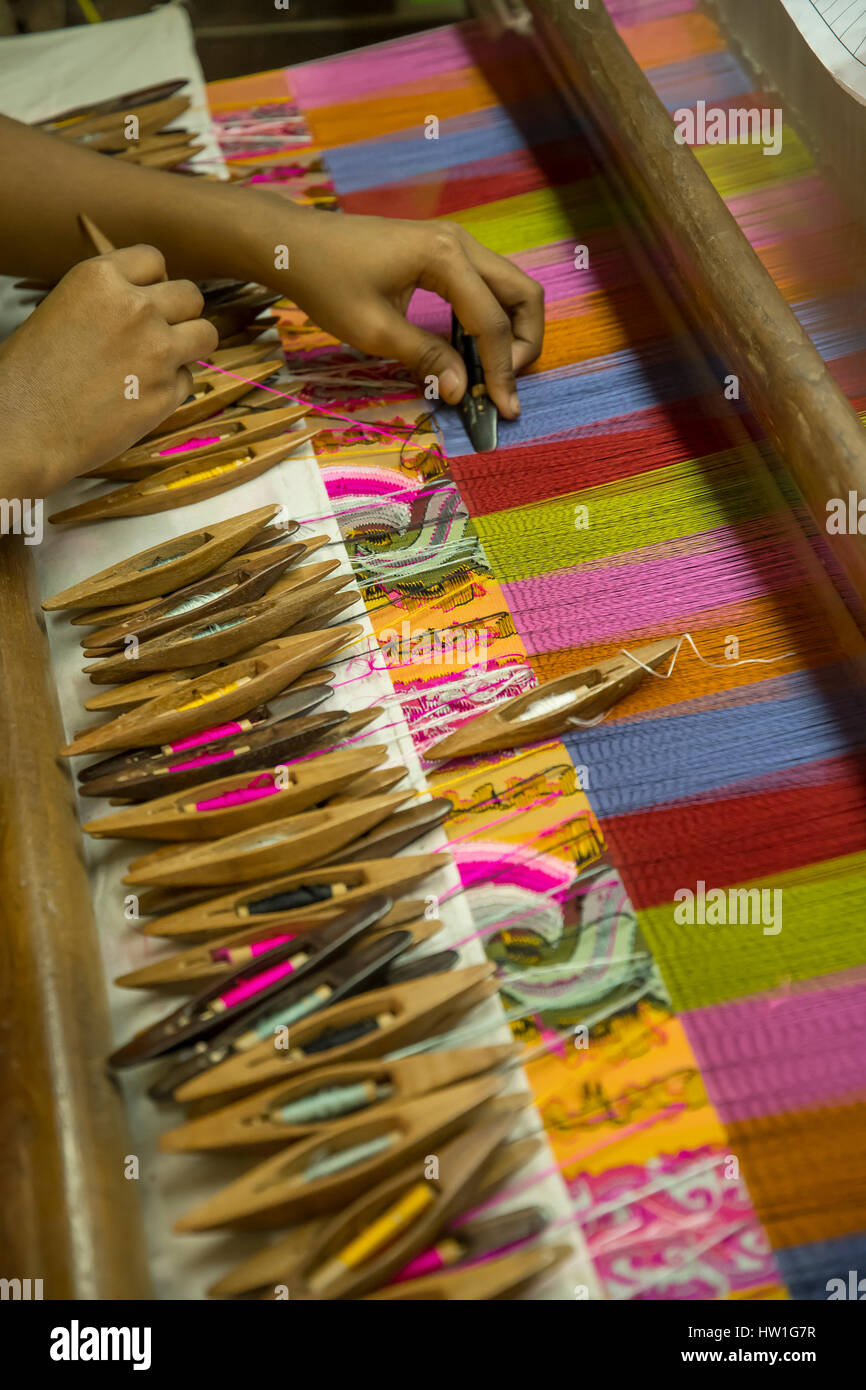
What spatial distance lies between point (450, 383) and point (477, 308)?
11 cm

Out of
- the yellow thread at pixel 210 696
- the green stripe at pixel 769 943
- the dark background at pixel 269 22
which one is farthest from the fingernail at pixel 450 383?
the dark background at pixel 269 22

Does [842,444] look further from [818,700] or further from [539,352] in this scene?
[539,352]

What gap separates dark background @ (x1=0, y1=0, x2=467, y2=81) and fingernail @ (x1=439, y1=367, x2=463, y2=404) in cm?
137

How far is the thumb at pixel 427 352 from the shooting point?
1669 mm

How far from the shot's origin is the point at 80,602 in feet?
4.69

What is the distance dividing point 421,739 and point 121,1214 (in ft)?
1.93

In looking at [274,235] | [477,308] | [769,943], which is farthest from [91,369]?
[769,943]

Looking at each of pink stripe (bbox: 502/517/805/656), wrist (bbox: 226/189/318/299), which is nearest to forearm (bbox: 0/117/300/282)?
wrist (bbox: 226/189/318/299)

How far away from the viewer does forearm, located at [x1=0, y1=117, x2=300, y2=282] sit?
1.72 m

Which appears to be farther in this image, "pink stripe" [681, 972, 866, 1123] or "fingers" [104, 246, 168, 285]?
"fingers" [104, 246, 168, 285]

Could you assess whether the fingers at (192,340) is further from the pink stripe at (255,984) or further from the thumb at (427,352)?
the pink stripe at (255,984)

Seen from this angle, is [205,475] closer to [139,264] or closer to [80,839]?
[139,264]

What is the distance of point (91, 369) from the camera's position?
1458 mm

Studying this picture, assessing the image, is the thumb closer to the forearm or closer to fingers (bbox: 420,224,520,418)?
fingers (bbox: 420,224,520,418)
